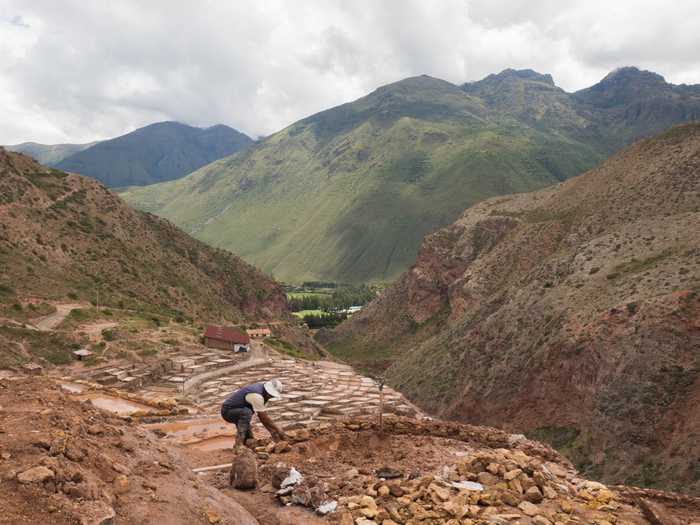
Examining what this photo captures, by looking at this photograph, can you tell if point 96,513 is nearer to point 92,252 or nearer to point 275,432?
point 275,432

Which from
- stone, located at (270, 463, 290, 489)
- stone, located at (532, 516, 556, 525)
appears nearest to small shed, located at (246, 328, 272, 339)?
stone, located at (270, 463, 290, 489)

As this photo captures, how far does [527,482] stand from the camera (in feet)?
31.7

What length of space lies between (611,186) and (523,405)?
140 feet

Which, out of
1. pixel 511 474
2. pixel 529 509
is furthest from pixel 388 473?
pixel 529 509

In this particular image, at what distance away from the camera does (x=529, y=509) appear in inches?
344

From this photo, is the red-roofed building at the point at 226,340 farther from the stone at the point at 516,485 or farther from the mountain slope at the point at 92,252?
the stone at the point at 516,485

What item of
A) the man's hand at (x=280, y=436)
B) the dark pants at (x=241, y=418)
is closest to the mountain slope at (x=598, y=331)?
the man's hand at (x=280, y=436)

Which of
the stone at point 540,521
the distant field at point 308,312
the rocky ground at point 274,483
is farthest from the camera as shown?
the distant field at point 308,312

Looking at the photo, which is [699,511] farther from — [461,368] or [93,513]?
[461,368]

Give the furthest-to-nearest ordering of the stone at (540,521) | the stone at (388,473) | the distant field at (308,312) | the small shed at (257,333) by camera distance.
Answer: the distant field at (308,312) < the small shed at (257,333) < the stone at (388,473) < the stone at (540,521)

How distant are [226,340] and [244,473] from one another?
31.7m

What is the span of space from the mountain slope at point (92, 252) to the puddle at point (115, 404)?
2668 centimetres

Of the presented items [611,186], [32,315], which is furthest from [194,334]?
[611,186]

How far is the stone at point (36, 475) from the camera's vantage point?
627cm
